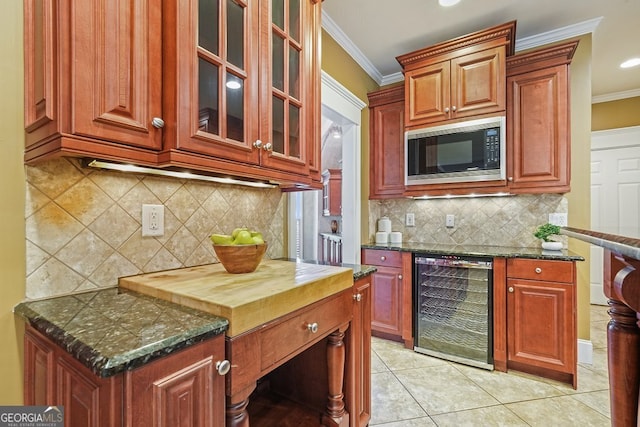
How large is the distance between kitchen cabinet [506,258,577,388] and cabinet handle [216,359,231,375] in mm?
2172

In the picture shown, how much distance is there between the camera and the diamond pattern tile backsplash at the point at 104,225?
95cm

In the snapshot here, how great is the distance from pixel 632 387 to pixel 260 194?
165 cm

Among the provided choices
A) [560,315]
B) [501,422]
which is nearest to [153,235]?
[501,422]

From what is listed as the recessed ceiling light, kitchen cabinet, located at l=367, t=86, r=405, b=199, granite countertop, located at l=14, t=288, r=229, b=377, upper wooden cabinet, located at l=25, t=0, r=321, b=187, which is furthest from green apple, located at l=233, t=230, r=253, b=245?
the recessed ceiling light

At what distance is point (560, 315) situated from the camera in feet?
6.70

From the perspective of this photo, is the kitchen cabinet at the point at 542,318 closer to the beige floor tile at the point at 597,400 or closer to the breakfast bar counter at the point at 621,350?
the beige floor tile at the point at 597,400

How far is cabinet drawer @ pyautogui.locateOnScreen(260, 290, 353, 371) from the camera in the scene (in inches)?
34.8

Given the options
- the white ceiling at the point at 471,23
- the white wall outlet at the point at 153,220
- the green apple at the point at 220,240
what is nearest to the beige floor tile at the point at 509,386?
the green apple at the point at 220,240

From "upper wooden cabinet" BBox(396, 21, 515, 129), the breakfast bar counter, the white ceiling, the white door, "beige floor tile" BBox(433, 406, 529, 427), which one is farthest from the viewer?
the white door

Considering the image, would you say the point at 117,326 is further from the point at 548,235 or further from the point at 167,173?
the point at 548,235

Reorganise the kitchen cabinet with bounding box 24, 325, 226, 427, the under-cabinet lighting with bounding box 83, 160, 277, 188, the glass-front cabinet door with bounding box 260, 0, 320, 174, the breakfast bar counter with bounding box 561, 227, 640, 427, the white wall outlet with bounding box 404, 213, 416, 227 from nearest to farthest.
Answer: the kitchen cabinet with bounding box 24, 325, 226, 427
the breakfast bar counter with bounding box 561, 227, 640, 427
the under-cabinet lighting with bounding box 83, 160, 277, 188
the glass-front cabinet door with bounding box 260, 0, 320, 174
the white wall outlet with bounding box 404, 213, 416, 227

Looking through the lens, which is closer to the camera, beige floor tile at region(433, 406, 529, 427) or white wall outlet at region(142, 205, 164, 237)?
white wall outlet at region(142, 205, 164, 237)

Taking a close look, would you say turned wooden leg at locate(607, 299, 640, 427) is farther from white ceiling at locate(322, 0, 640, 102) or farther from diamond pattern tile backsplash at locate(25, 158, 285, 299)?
white ceiling at locate(322, 0, 640, 102)

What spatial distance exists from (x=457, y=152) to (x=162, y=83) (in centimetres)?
228
